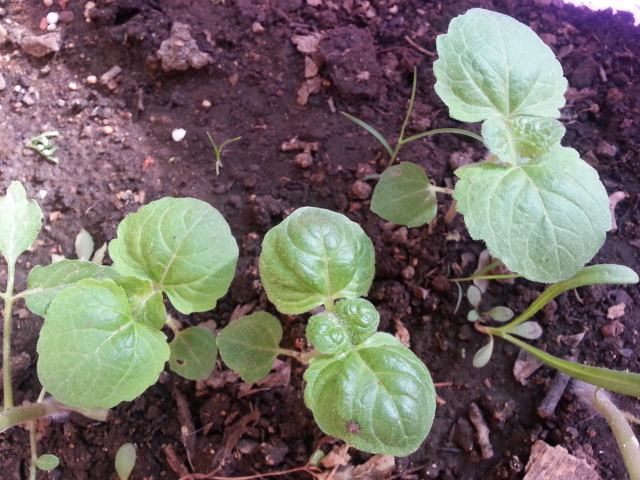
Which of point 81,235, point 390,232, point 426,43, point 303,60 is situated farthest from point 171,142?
point 426,43

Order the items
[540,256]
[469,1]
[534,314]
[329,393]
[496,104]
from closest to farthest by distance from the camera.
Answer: [329,393] → [540,256] → [496,104] → [534,314] → [469,1]

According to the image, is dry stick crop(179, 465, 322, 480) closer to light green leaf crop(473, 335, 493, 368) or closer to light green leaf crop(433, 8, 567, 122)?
light green leaf crop(473, 335, 493, 368)

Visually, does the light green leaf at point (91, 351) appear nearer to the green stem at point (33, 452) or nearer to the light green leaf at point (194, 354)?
the light green leaf at point (194, 354)

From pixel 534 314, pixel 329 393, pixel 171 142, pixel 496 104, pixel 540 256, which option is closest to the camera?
pixel 329 393

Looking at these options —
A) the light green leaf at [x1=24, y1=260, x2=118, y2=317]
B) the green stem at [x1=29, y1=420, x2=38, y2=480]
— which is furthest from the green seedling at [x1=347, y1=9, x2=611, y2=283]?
the green stem at [x1=29, y1=420, x2=38, y2=480]

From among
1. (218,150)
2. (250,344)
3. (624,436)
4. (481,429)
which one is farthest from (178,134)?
(624,436)

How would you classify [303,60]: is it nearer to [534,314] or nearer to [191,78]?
[191,78]
